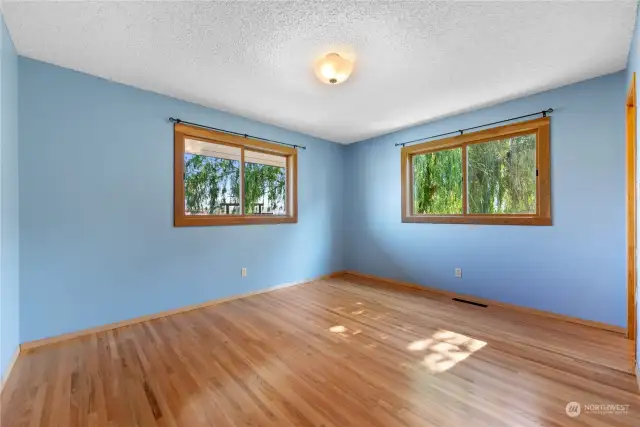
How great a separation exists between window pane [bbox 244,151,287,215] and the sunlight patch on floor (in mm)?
2606

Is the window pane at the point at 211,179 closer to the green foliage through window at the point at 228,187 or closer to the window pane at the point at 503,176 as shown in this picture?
the green foliage through window at the point at 228,187

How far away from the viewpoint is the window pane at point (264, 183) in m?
3.84

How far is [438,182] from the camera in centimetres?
393

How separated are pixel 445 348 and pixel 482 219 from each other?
1.85m

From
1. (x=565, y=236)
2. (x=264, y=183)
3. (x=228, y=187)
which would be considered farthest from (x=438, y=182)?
(x=228, y=187)

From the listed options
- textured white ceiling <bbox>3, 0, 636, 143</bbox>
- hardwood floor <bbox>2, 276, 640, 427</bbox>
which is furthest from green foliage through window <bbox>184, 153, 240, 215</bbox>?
hardwood floor <bbox>2, 276, 640, 427</bbox>

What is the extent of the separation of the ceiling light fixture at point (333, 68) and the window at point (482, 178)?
2056 mm

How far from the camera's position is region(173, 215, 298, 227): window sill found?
3.15 metres

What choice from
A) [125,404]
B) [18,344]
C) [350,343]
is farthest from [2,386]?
[350,343]

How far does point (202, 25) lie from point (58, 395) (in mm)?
2513

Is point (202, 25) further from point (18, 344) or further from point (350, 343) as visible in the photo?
point (18, 344)

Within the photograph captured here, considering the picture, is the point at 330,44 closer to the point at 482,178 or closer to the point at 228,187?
the point at 228,187

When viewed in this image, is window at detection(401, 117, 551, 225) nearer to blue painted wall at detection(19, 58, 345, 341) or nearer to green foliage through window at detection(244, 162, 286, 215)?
green foliage through window at detection(244, 162, 286, 215)

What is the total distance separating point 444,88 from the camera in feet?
9.33
